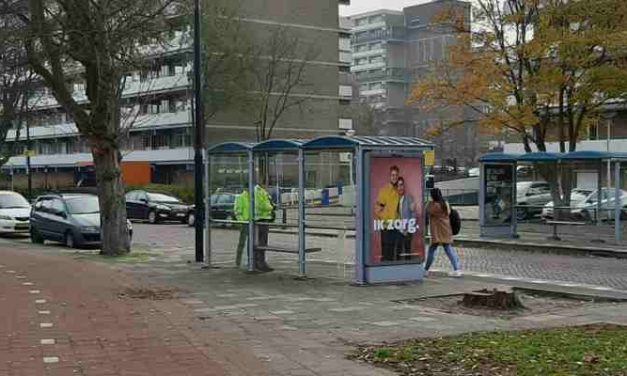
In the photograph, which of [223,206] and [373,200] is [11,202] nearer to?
[223,206]

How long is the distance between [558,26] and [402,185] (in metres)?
15.4

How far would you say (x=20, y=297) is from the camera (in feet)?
41.1

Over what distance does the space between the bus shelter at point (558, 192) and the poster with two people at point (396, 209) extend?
1016cm

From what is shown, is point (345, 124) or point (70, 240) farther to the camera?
point (345, 124)

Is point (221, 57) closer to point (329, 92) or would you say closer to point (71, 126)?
point (329, 92)

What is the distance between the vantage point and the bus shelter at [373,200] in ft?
46.6

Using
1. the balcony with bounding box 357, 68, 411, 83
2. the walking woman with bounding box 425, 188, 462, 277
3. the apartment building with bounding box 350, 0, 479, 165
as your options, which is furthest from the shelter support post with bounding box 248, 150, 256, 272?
the balcony with bounding box 357, 68, 411, 83

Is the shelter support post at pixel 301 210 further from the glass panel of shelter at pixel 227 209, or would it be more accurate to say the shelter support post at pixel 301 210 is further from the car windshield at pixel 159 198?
the car windshield at pixel 159 198

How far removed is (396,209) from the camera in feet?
47.6

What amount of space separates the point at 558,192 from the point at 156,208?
20369mm

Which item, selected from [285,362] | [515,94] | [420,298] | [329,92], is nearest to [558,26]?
[515,94]

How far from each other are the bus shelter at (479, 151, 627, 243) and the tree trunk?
36.2ft

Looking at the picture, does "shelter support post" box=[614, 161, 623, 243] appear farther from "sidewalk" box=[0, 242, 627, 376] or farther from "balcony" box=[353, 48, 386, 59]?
"balcony" box=[353, 48, 386, 59]

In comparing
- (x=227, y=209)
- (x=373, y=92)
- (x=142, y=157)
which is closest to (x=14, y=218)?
(x=227, y=209)
